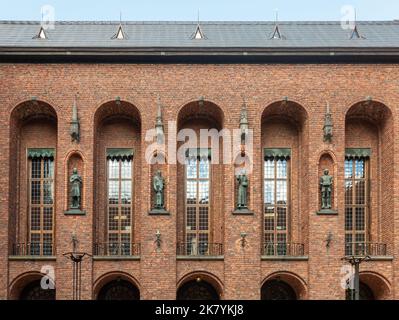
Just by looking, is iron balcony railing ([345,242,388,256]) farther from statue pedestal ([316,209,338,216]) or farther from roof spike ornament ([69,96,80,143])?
roof spike ornament ([69,96,80,143])

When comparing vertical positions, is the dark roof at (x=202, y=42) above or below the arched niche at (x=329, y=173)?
above

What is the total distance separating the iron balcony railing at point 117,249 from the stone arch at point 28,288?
230 cm

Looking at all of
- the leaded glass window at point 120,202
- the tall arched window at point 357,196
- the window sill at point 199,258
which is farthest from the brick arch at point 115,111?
the tall arched window at point 357,196

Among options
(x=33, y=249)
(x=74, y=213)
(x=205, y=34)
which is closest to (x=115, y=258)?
(x=74, y=213)

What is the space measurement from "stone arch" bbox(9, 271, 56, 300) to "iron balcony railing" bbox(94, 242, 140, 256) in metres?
2.30

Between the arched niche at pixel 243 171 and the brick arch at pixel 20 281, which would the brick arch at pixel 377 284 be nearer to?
the arched niche at pixel 243 171

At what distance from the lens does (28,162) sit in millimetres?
28094

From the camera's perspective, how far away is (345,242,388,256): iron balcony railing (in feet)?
89.7

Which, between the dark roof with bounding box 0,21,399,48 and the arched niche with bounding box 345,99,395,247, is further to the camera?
the dark roof with bounding box 0,21,399,48

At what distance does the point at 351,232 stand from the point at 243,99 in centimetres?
671

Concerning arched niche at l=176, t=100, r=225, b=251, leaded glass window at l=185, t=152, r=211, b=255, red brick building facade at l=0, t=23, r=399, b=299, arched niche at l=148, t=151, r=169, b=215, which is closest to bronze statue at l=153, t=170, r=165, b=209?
arched niche at l=148, t=151, r=169, b=215

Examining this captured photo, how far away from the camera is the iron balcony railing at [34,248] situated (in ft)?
89.1
